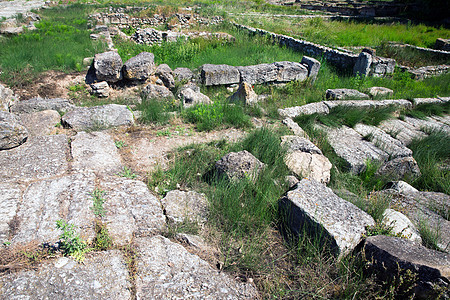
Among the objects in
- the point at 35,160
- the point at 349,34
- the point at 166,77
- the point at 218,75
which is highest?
the point at 349,34

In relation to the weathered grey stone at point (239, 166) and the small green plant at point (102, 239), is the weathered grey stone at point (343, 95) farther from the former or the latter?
the small green plant at point (102, 239)

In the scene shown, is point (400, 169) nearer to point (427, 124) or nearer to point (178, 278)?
point (427, 124)

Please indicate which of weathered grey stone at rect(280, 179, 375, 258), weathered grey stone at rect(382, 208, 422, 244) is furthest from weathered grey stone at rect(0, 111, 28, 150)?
weathered grey stone at rect(382, 208, 422, 244)

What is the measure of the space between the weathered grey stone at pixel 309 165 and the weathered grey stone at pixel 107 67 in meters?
4.87

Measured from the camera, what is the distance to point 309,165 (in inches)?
153

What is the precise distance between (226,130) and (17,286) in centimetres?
366

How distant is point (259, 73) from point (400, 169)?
4.41m

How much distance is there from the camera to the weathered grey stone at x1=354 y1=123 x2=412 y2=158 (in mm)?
4820

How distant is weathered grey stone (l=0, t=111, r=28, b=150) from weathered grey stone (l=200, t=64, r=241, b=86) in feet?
14.1

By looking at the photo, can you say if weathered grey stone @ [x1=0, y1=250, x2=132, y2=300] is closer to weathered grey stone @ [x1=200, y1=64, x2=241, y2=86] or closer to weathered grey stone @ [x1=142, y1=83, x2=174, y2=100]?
weathered grey stone @ [x1=142, y1=83, x2=174, y2=100]

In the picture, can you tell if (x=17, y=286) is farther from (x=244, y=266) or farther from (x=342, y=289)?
(x=342, y=289)

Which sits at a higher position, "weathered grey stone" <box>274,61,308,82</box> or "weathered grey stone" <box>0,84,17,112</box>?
"weathered grey stone" <box>274,61,308,82</box>

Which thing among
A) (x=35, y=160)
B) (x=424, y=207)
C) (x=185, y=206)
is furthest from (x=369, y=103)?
Answer: (x=35, y=160)

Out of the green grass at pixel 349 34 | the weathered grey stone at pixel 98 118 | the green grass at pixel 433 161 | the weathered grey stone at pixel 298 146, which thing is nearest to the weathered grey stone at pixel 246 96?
the weathered grey stone at pixel 298 146
